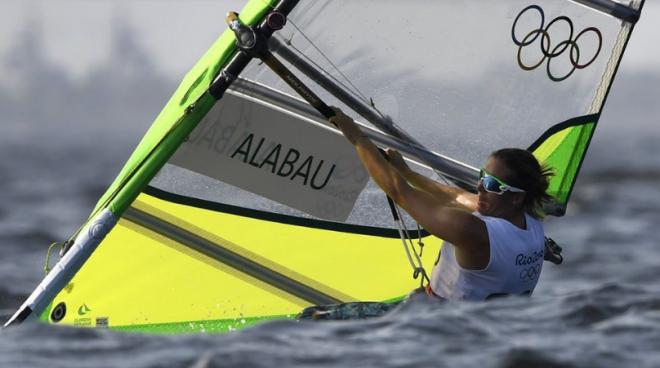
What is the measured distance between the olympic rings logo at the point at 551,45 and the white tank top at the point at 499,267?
0.87 metres

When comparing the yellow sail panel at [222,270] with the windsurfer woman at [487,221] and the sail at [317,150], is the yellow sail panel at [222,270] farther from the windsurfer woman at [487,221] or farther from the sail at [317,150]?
the windsurfer woman at [487,221]

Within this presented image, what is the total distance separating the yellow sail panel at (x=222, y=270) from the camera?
23.2 ft

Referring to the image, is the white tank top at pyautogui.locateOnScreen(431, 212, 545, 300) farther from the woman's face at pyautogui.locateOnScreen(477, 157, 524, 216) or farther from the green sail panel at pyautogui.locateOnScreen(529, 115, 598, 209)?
the green sail panel at pyautogui.locateOnScreen(529, 115, 598, 209)

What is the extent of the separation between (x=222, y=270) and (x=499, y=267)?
5.70ft

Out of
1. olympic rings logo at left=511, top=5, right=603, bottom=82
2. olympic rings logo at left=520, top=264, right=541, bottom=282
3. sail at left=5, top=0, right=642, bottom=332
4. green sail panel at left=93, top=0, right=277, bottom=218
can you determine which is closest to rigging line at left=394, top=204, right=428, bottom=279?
sail at left=5, top=0, right=642, bottom=332

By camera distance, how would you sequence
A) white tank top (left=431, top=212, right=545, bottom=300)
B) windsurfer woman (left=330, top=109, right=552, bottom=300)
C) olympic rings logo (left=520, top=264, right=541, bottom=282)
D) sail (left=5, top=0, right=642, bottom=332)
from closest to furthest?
windsurfer woman (left=330, top=109, right=552, bottom=300) < white tank top (left=431, top=212, right=545, bottom=300) < olympic rings logo (left=520, top=264, right=541, bottom=282) < sail (left=5, top=0, right=642, bottom=332)

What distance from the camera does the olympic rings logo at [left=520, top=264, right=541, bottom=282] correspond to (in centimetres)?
632

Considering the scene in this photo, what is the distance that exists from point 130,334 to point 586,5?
9.59 ft

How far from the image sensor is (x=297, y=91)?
21.1 ft

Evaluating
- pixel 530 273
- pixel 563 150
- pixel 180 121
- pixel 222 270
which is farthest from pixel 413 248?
pixel 180 121

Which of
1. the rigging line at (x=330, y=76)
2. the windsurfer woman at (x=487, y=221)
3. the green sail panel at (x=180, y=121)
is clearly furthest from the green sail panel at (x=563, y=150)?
the green sail panel at (x=180, y=121)

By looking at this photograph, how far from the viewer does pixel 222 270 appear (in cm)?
715

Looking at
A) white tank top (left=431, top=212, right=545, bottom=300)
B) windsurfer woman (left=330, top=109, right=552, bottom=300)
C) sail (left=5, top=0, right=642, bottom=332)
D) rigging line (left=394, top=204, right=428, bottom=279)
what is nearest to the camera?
windsurfer woman (left=330, top=109, right=552, bottom=300)

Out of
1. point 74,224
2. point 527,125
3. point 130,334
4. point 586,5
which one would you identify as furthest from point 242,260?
point 74,224
